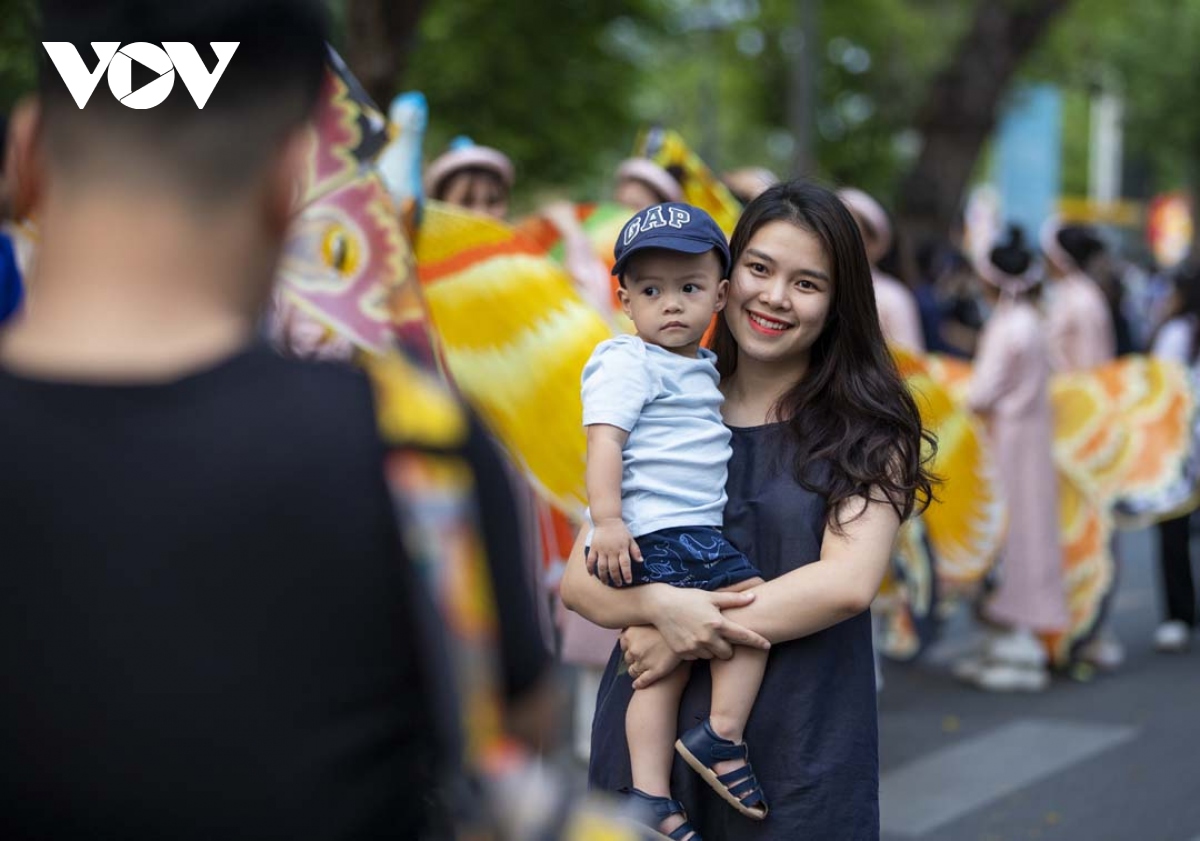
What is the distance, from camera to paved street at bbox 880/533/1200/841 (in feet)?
18.9

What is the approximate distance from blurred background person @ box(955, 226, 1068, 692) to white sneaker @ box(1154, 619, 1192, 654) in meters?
1.06

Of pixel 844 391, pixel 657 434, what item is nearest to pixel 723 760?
pixel 657 434

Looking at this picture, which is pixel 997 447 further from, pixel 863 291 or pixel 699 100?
pixel 699 100

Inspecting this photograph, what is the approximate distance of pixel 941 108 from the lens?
69.1ft

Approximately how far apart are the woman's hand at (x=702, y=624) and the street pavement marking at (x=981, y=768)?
3.08 meters

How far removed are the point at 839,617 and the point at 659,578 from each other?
0.98ft

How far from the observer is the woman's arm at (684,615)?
282 cm

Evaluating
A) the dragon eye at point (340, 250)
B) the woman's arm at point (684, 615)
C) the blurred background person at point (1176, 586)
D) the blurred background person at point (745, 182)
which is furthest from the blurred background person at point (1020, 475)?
the woman's arm at point (684, 615)

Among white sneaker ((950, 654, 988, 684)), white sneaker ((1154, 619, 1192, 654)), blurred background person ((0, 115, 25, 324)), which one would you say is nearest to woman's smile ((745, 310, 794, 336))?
blurred background person ((0, 115, 25, 324))

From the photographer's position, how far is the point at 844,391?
301 cm

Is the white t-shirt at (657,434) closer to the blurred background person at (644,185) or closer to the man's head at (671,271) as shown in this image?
the man's head at (671,271)

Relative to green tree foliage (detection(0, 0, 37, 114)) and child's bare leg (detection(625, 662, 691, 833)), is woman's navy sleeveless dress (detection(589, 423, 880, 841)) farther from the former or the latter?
green tree foliage (detection(0, 0, 37, 114))

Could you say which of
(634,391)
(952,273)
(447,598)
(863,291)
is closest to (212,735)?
(447,598)

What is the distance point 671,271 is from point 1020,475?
215 inches
